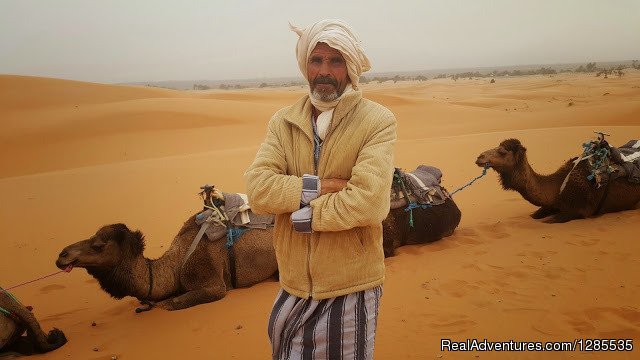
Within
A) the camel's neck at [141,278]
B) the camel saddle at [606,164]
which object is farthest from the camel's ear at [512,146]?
the camel's neck at [141,278]

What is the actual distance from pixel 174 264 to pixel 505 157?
4.63 metres

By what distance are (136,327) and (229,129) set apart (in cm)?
1821

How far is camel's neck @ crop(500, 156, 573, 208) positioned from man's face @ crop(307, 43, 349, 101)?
5.01m

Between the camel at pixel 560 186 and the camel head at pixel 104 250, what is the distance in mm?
4588

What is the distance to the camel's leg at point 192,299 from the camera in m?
4.75

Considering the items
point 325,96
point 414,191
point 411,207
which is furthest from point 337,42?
point 414,191

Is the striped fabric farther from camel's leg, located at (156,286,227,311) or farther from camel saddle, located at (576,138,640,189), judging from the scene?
camel saddle, located at (576,138,640,189)

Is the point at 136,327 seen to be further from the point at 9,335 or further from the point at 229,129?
the point at 229,129

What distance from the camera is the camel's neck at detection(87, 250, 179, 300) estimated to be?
4.45 meters

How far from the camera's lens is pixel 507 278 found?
5.08 metres

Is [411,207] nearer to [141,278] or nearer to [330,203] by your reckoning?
[141,278]

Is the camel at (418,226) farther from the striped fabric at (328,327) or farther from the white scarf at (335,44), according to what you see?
the white scarf at (335,44)

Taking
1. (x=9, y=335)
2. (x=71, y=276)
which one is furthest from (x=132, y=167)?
(x=9, y=335)

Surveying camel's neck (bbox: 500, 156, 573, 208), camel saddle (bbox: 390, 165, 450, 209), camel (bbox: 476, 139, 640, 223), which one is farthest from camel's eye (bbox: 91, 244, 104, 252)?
camel's neck (bbox: 500, 156, 573, 208)
